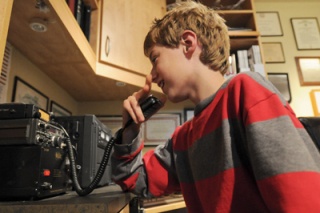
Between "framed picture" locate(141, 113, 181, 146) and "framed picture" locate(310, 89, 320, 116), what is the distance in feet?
3.74

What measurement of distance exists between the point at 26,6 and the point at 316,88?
2317 mm

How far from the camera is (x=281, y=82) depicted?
2244mm

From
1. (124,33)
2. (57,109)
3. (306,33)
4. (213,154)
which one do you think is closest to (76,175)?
(213,154)

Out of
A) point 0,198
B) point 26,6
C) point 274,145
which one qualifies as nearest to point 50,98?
point 26,6

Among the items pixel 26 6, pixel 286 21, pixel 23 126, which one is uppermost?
pixel 286 21

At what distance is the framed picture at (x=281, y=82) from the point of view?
221 cm

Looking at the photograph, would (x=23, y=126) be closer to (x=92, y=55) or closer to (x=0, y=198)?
(x=0, y=198)

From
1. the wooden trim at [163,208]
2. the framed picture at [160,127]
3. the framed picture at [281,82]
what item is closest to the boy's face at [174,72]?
the wooden trim at [163,208]

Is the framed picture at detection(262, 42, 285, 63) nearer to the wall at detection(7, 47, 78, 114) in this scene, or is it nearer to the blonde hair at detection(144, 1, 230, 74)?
the blonde hair at detection(144, 1, 230, 74)

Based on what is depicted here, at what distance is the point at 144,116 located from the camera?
852 millimetres

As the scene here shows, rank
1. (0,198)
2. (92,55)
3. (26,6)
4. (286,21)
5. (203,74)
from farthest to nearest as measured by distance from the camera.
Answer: (286,21) → (92,55) → (26,6) → (203,74) → (0,198)

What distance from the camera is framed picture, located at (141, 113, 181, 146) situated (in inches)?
82.3

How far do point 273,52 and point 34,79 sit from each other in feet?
6.58

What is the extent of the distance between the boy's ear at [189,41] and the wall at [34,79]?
0.88m
